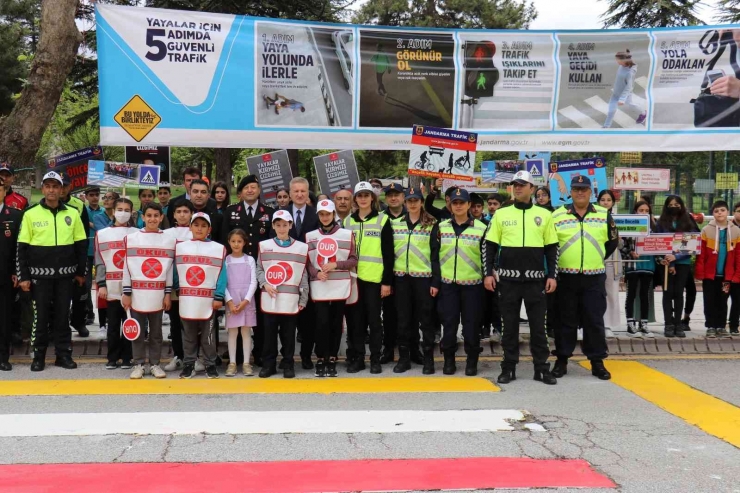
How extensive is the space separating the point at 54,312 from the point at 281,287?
253 cm

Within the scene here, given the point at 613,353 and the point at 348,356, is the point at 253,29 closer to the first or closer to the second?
the point at 348,356

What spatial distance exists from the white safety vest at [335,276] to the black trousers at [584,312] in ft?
7.54

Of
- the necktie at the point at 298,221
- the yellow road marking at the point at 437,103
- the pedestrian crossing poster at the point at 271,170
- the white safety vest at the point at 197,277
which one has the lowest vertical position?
the white safety vest at the point at 197,277

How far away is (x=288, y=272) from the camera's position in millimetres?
7551

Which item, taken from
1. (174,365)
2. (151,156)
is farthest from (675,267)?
(151,156)

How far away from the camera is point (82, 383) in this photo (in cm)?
721

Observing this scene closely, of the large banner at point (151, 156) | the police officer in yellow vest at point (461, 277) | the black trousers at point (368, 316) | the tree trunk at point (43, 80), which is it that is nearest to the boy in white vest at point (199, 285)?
the black trousers at point (368, 316)

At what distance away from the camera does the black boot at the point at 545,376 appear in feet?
24.1

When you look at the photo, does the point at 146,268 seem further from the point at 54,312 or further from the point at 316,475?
the point at 316,475

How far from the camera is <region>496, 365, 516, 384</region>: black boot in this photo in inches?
291

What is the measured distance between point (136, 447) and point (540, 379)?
4131 mm

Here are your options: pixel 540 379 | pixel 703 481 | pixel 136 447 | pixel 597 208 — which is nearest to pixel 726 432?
pixel 703 481

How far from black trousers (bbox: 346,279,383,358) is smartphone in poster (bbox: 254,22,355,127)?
2.78 metres

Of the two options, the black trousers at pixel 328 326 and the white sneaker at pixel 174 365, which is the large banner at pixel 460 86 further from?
the white sneaker at pixel 174 365
